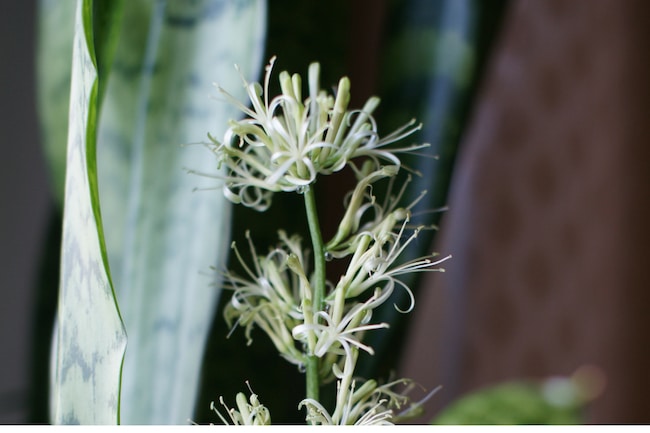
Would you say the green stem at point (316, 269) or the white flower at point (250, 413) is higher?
the green stem at point (316, 269)

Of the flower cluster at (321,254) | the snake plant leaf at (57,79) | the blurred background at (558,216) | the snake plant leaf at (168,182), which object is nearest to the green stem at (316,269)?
the flower cluster at (321,254)

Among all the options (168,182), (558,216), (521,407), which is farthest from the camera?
Result: (558,216)

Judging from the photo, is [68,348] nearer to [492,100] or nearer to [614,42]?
[492,100]

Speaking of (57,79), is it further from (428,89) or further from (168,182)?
(428,89)

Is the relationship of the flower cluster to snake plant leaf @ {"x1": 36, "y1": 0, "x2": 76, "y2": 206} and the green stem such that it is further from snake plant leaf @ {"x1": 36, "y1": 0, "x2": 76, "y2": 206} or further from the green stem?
snake plant leaf @ {"x1": 36, "y1": 0, "x2": 76, "y2": 206}

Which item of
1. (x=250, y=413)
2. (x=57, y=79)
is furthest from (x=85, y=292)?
(x=57, y=79)

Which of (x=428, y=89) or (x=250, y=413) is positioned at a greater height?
(x=428, y=89)

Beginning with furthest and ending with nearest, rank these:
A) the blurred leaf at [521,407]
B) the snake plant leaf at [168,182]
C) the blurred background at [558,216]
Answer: the blurred background at [558,216], the snake plant leaf at [168,182], the blurred leaf at [521,407]

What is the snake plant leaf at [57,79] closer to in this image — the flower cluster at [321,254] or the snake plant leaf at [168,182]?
the snake plant leaf at [168,182]

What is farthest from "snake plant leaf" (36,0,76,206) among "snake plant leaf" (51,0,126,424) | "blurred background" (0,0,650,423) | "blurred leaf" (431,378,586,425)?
"blurred background" (0,0,650,423)
